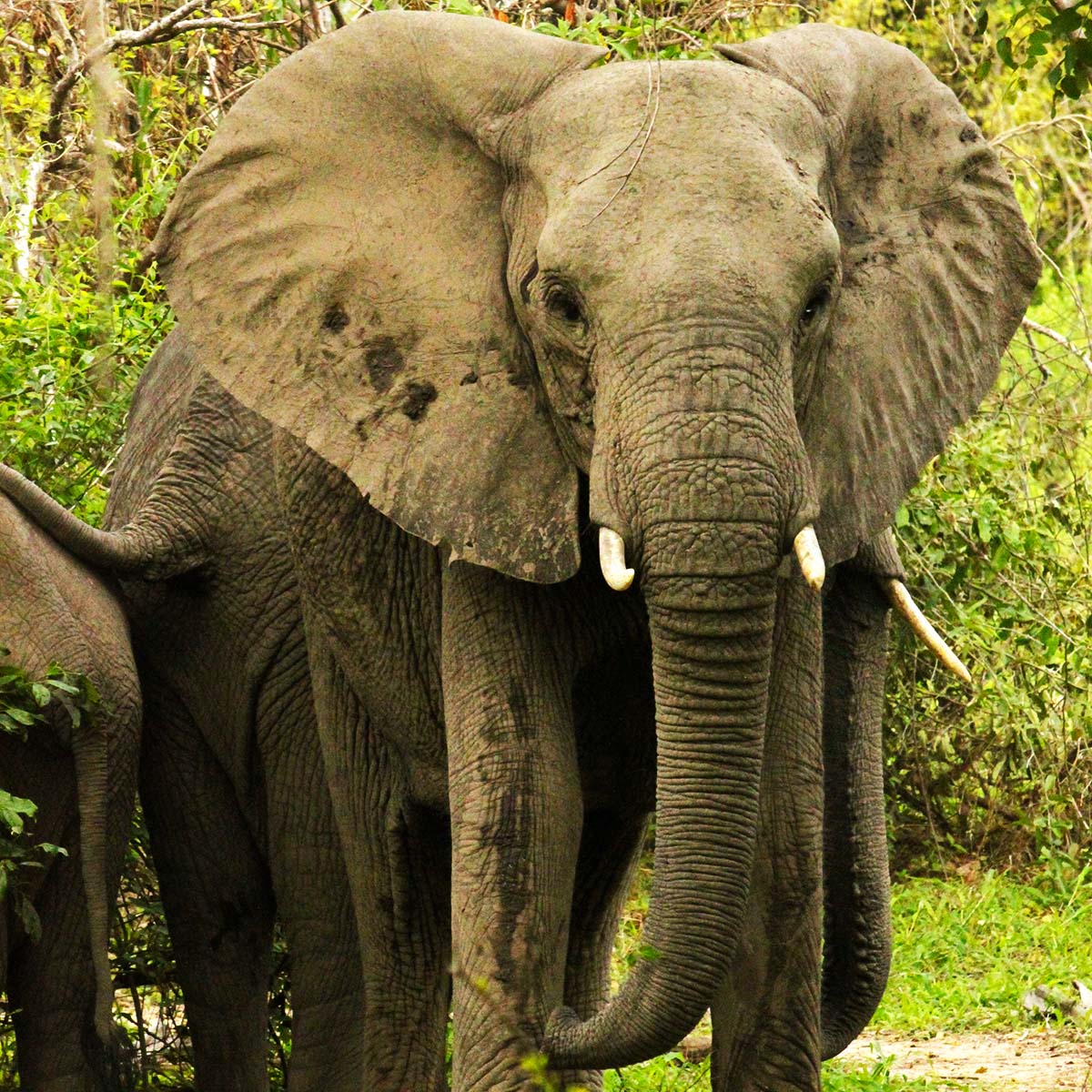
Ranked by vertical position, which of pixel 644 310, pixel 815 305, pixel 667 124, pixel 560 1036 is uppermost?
pixel 667 124

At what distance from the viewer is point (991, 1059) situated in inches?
226

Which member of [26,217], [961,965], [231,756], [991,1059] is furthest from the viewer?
[961,965]

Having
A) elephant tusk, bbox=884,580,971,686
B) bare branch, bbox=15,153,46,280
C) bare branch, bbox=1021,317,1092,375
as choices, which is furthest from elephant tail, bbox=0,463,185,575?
bare branch, bbox=1021,317,1092,375

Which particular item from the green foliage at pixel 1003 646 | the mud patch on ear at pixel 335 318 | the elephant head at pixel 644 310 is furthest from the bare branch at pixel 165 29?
the green foliage at pixel 1003 646

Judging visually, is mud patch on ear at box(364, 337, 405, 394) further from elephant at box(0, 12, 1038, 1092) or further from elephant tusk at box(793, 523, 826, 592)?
elephant tusk at box(793, 523, 826, 592)

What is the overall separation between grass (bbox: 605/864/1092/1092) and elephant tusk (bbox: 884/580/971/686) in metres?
1.31

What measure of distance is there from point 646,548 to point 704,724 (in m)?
0.32

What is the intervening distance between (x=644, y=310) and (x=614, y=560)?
39cm

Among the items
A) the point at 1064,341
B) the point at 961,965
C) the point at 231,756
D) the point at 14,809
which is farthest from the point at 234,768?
the point at 1064,341

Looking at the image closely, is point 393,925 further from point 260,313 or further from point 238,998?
point 260,313

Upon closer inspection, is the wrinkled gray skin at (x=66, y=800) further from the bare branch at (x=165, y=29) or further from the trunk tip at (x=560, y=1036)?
the bare branch at (x=165, y=29)

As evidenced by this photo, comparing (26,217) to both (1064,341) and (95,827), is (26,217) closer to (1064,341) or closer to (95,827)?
(95,827)

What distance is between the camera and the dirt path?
544cm

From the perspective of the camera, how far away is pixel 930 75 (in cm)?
454
